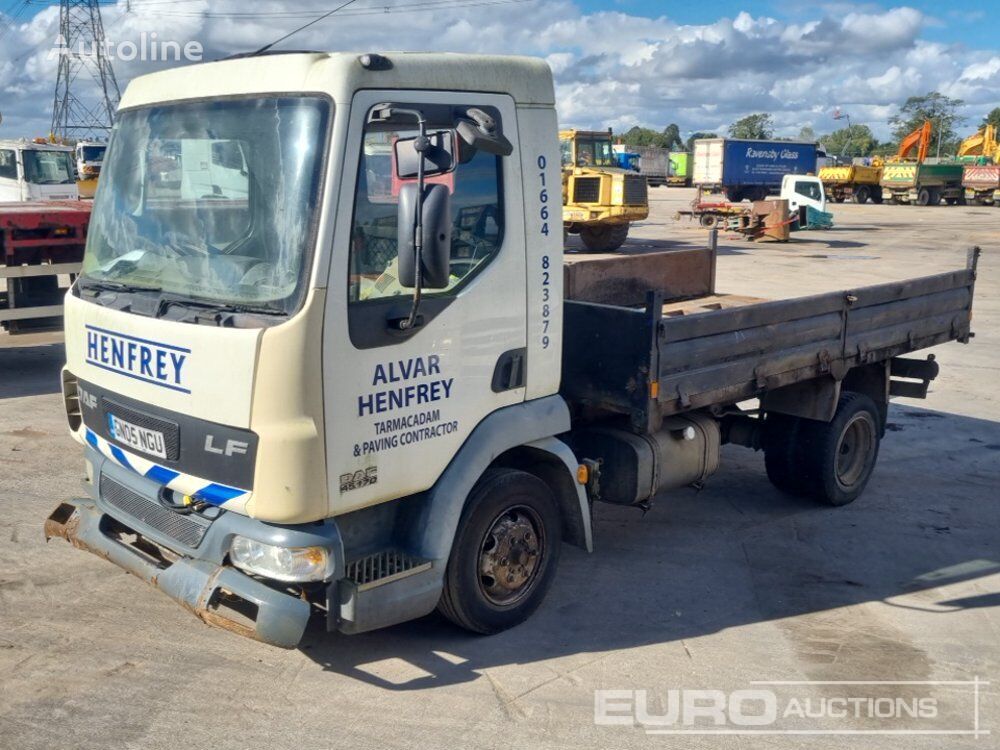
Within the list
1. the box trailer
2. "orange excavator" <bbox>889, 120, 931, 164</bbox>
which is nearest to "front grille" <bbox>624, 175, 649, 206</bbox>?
the box trailer

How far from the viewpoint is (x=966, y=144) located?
2202 inches

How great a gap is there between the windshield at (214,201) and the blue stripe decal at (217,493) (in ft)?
2.41

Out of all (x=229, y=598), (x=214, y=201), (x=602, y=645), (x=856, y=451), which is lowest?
(x=602, y=645)

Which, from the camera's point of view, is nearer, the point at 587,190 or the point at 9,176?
the point at 9,176

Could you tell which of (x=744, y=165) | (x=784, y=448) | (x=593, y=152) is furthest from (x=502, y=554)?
(x=744, y=165)

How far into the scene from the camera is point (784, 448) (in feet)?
22.1

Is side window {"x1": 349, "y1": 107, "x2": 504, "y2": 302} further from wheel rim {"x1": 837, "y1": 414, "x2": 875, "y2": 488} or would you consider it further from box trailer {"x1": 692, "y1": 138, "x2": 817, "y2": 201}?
box trailer {"x1": 692, "y1": 138, "x2": 817, "y2": 201}

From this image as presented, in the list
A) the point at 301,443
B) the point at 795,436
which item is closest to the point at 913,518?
the point at 795,436

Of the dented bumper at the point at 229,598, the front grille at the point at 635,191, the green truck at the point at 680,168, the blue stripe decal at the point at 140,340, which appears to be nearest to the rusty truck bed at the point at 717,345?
the dented bumper at the point at 229,598

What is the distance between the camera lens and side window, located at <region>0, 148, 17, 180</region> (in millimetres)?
19094

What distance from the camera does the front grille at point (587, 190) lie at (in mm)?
23391

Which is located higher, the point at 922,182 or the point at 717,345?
the point at 922,182

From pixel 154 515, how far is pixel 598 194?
2014 centimetres

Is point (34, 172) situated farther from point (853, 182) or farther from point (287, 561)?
point (853, 182)
